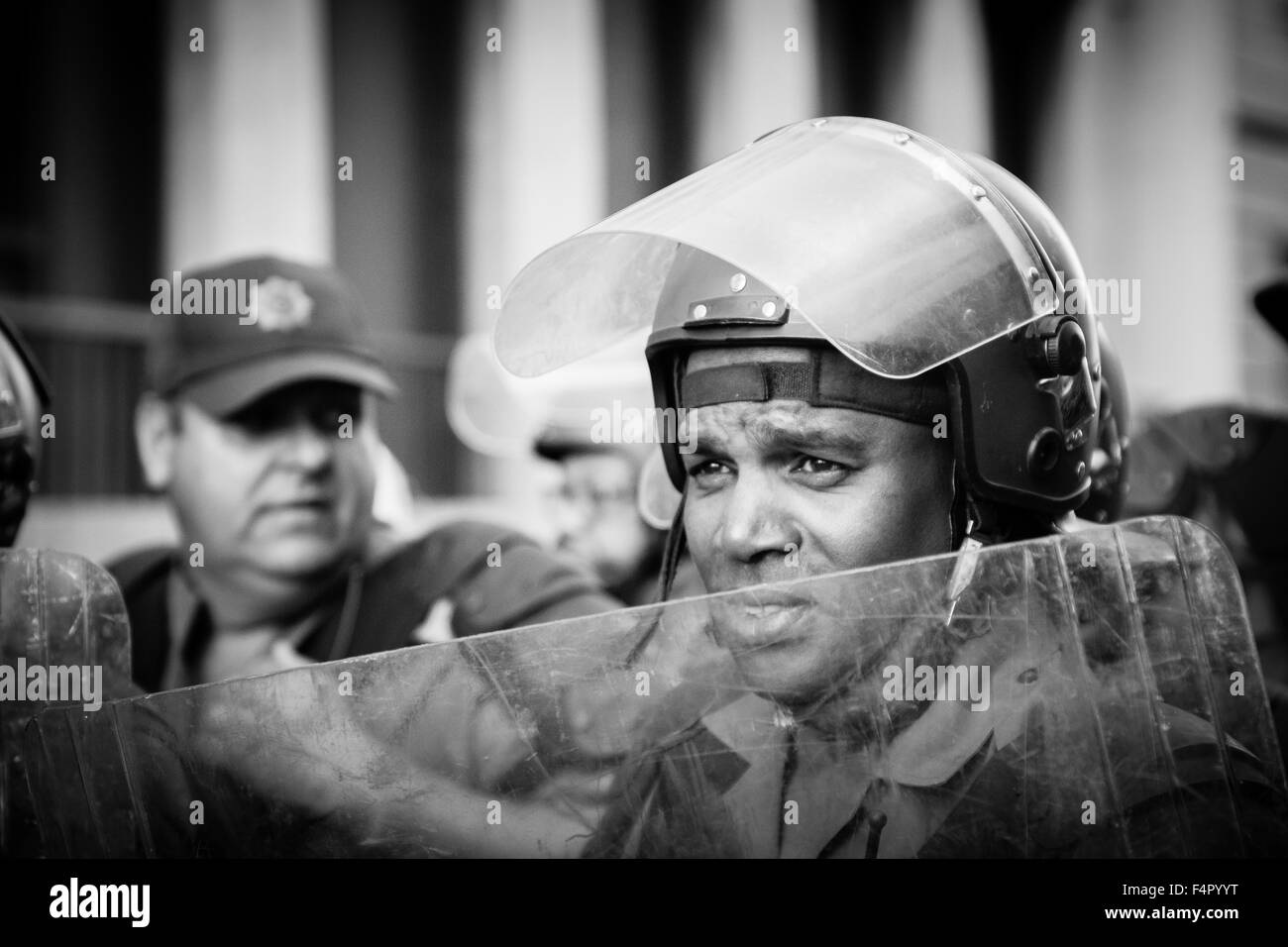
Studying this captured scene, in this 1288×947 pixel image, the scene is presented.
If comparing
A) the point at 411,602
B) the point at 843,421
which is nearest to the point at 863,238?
the point at 843,421

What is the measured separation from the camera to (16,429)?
94.1 inches

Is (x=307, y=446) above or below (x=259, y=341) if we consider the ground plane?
below

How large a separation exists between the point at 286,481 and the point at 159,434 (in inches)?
18.2

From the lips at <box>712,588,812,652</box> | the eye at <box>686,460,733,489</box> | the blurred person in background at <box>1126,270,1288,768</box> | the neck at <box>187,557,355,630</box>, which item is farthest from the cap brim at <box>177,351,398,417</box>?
the blurred person in background at <box>1126,270,1288,768</box>

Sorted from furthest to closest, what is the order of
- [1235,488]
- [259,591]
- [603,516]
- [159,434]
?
[603,516], [1235,488], [159,434], [259,591]

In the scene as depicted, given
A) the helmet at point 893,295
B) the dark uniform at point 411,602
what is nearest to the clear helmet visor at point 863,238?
the helmet at point 893,295

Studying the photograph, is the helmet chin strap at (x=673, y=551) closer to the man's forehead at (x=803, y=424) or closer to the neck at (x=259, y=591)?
the man's forehead at (x=803, y=424)

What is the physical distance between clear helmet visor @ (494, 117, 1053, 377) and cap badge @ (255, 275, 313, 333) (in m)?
1.45

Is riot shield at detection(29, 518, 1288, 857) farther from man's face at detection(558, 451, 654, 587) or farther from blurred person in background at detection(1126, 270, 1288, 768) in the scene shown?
man's face at detection(558, 451, 654, 587)

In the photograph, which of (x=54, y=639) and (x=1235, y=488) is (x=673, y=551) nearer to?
(x=54, y=639)

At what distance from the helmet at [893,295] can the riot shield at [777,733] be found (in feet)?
1.25
